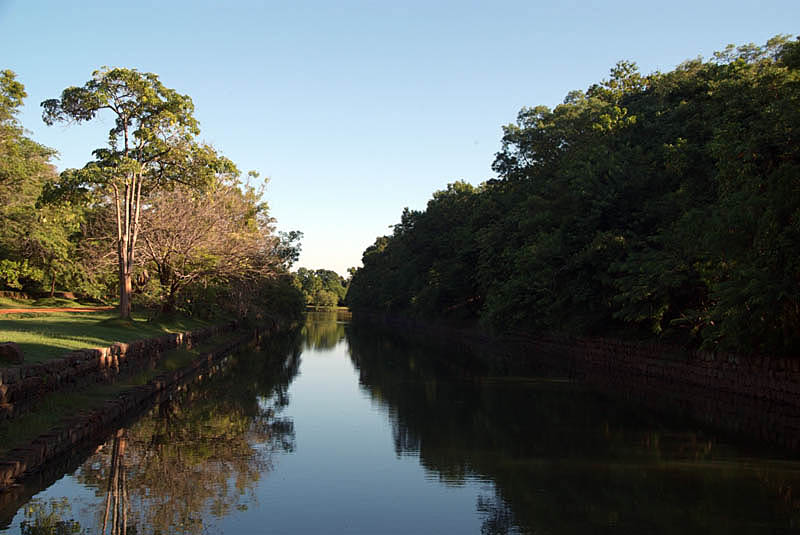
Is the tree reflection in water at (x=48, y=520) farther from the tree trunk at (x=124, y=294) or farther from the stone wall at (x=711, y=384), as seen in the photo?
the tree trunk at (x=124, y=294)

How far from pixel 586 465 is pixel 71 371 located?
11.9 metres

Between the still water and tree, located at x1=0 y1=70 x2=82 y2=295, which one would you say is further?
tree, located at x1=0 y1=70 x2=82 y2=295

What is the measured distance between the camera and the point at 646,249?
27047mm

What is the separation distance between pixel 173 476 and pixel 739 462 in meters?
10.2

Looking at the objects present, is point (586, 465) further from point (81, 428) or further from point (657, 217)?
point (657, 217)

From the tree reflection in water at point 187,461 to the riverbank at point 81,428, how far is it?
54 cm

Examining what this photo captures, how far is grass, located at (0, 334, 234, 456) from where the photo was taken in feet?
39.3

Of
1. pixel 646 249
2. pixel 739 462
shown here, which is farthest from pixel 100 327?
pixel 739 462

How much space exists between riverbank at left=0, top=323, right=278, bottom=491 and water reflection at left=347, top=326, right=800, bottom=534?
20.7 feet

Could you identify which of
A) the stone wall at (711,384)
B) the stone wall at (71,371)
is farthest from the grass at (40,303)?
the stone wall at (711,384)

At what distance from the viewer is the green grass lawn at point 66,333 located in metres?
18.4

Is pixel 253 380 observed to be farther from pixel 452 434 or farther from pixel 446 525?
pixel 446 525

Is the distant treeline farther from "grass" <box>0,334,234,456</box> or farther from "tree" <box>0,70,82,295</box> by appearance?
"tree" <box>0,70,82,295</box>

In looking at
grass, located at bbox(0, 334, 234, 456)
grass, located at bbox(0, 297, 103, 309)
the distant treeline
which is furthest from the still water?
grass, located at bbox(0, 297, 103, 309)
